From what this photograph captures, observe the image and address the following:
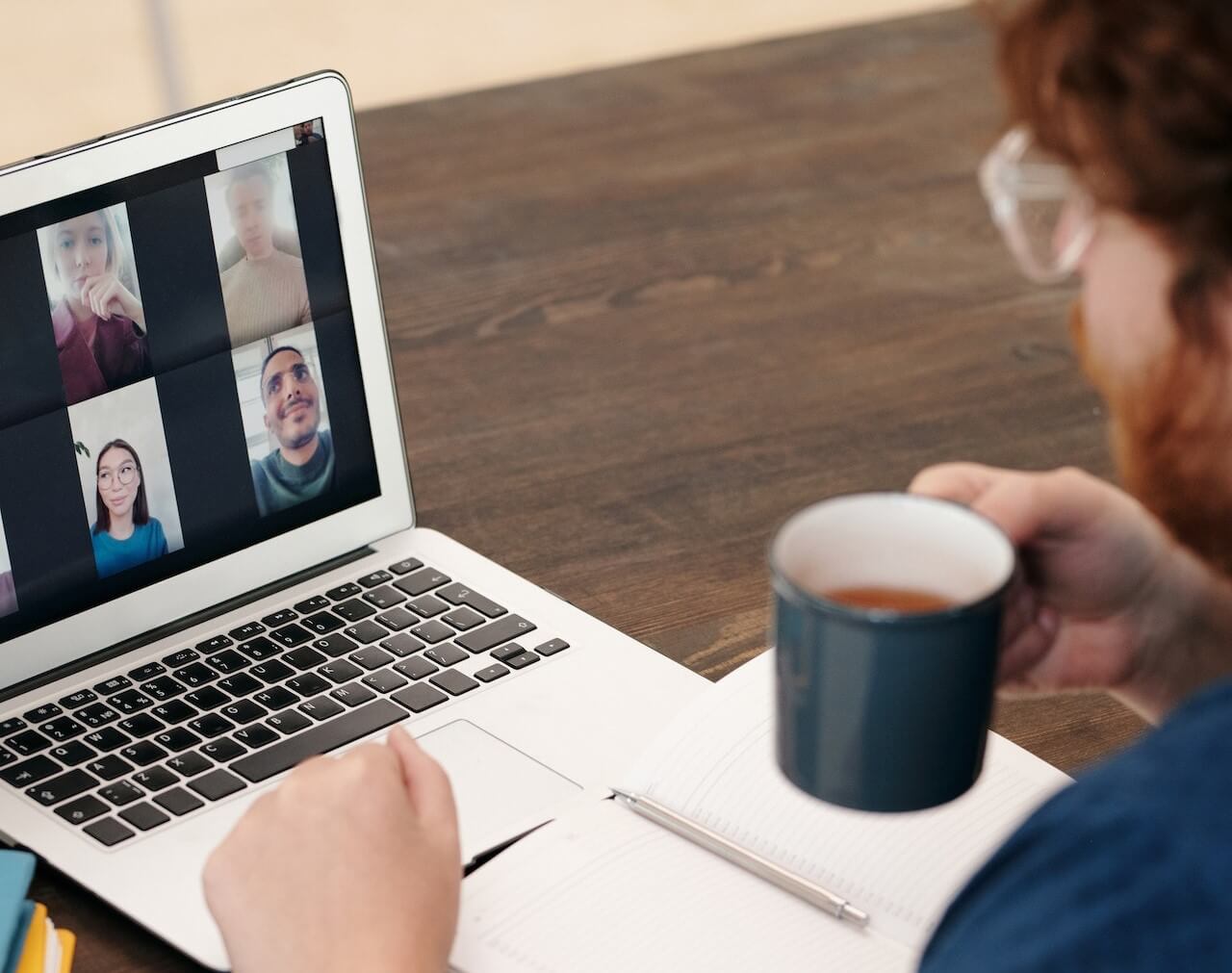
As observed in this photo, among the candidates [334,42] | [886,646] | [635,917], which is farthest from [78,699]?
[334,42]

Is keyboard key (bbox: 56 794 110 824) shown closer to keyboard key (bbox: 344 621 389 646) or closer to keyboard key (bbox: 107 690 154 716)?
keyboard key (bbox: 107 690 154 716)

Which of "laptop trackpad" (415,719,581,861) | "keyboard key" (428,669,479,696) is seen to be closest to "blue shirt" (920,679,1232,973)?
"laptop trackpad" (415,719,581,861)

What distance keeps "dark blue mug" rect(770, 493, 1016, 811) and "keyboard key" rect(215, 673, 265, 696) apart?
34 centimetres

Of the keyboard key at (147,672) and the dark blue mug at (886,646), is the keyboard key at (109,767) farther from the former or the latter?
the dark blue mug at (886,646)

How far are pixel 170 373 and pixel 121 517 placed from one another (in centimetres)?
8

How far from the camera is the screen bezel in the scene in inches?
35.0

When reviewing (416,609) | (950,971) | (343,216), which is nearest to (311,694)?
(416,609)

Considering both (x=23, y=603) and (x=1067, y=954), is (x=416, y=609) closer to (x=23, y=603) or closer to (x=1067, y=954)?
(x=23, y=603)

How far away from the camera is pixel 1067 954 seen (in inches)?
19.1

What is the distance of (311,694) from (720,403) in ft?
1.52

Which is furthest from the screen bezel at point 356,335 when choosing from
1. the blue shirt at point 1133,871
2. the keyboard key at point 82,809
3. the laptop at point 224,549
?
the blue shirt at point 1133,871

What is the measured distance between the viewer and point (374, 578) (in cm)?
101

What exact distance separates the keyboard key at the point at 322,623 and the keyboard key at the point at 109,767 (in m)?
0.14

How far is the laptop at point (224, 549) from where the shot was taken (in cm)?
85
